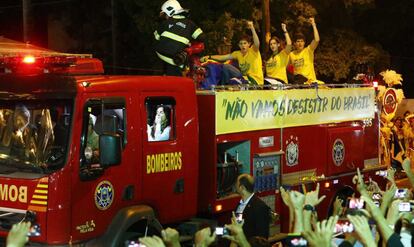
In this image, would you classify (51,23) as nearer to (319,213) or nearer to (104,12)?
(104,12)

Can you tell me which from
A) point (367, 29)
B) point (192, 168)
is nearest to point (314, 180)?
point (192, 168)

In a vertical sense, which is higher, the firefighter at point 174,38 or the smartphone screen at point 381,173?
the firefighter at point 174,38

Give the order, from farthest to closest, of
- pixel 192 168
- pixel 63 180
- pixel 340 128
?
pixel 340 128 < pixel 192 168 < pixel 63 180

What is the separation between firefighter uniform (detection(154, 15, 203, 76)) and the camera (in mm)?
8148

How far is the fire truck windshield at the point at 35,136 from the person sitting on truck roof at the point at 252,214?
1.66m

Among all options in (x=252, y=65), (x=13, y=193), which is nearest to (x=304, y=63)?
(x=252, y=65)

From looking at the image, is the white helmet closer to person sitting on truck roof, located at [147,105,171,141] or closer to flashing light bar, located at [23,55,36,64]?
person sitting on truck roof, located at [147,105,171,141]

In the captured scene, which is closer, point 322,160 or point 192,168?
point 192,168

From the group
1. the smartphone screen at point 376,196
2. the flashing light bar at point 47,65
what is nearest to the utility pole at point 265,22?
the smartphone screen at point 376,196

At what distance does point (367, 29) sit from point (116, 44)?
46.1 ft

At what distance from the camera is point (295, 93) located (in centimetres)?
887

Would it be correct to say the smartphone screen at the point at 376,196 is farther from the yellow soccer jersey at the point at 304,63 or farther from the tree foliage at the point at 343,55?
the tree foliage at the point at 343,55

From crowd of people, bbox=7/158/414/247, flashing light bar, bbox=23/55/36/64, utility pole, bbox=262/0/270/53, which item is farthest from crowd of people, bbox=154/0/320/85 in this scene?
utility pole, bbox=262/0/270/53

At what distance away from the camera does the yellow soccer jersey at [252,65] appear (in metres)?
9.52
